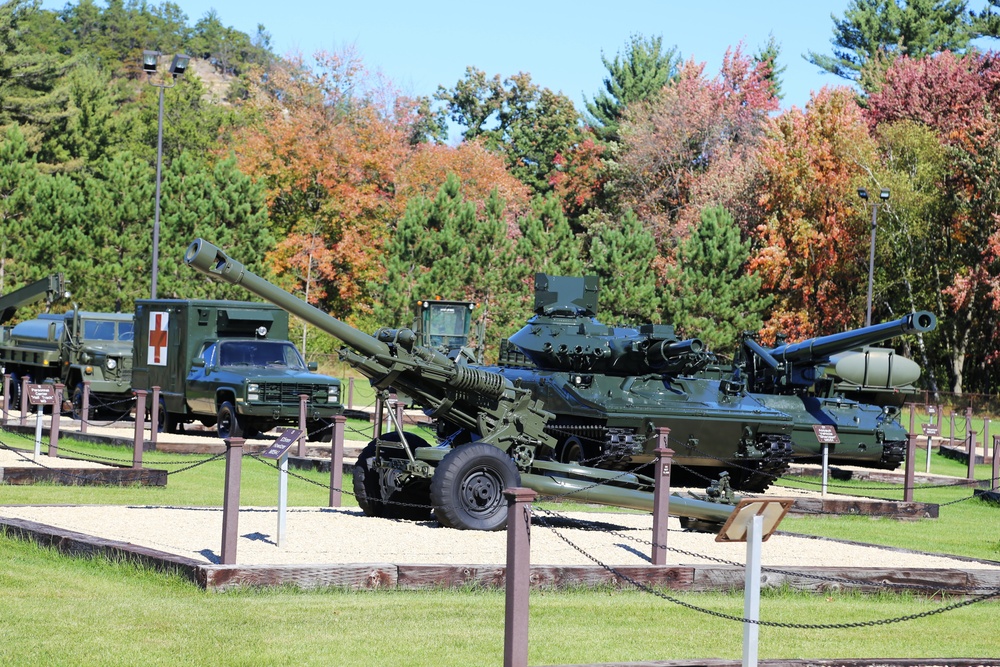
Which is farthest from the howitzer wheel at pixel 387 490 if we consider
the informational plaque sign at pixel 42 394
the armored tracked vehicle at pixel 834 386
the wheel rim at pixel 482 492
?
the armored tracked vehicle at pixel 834 386

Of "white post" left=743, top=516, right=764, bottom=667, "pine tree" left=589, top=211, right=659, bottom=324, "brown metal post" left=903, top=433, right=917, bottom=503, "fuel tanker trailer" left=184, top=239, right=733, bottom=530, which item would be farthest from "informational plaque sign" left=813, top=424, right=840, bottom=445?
"pine tree" left=589, top=211, right=659, bottom=324

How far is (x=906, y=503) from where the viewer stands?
59.3 feet

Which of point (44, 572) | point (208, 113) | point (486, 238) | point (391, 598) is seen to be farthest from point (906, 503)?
point (208, 113)

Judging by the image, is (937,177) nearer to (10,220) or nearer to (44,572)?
(10,220)

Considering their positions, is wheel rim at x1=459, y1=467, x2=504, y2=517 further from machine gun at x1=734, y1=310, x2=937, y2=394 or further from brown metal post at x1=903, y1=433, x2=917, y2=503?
machine gun at x1=734, y1=310, x2=937, y2=394

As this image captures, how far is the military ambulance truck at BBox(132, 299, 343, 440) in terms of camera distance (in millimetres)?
24094

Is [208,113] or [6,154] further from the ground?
[208,113]

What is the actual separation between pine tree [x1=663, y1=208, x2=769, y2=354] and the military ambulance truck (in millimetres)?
20957

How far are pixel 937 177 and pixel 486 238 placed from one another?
50.2ft

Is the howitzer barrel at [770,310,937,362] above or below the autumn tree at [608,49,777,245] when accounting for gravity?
below

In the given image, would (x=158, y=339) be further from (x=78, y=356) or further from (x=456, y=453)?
(x=456, y=453)

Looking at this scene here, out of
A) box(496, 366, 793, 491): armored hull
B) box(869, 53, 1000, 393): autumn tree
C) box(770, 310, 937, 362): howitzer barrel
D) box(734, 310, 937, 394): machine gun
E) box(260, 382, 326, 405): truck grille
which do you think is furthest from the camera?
box(869, 53, 1000, 393): autumn tree

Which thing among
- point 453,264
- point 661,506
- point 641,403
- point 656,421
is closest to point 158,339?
point 641,403

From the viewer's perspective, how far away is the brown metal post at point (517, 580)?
7531 millimetres
